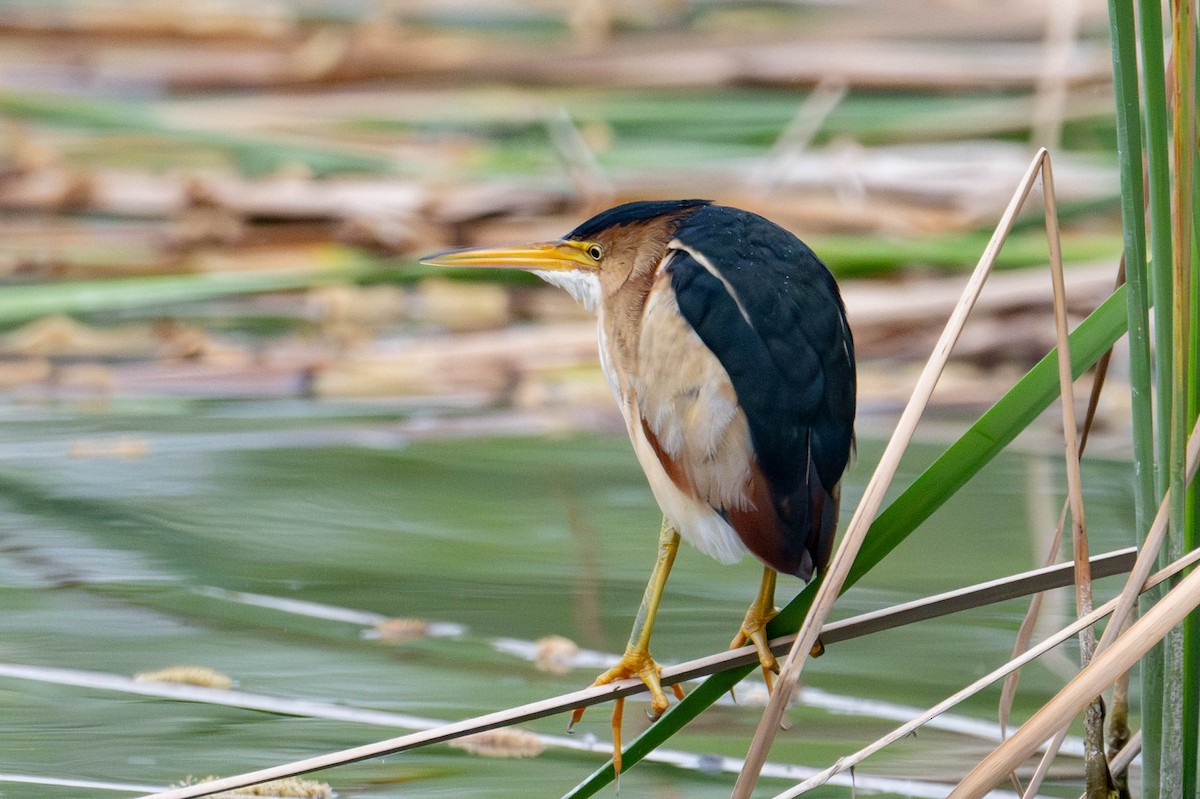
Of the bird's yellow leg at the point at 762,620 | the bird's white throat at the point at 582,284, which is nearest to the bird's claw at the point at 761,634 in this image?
the bird's yellow leg at the point at 762,620

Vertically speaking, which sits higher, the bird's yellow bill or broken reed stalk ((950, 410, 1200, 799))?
the bird's yellow bill

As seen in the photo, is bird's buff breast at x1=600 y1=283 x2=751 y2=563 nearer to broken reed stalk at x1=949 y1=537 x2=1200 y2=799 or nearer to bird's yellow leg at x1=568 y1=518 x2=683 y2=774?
bird's yellow leg at x1=568 y1=518 x2=683 y2=774

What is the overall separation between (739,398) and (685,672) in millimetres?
212

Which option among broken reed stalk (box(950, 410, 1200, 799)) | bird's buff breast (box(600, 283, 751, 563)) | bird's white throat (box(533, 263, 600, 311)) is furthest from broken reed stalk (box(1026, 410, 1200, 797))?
bird's white throat (box(533, 263, 600, 311))

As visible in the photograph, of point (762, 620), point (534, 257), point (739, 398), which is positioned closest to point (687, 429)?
point (739, 398)

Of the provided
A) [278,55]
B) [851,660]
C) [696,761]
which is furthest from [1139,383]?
[278,55]

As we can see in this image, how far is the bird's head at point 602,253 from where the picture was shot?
52.2 inches

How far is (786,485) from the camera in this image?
1.18 meters

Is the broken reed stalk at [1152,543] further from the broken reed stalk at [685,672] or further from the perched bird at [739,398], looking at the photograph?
the perched bird at [739,398]

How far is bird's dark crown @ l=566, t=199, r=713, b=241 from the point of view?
134 cm

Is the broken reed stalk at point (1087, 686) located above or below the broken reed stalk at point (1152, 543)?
below

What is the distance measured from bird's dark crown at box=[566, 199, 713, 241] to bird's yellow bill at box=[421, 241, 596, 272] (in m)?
0.02

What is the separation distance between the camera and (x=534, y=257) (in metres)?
1.40

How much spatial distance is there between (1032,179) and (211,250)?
9.43ft
